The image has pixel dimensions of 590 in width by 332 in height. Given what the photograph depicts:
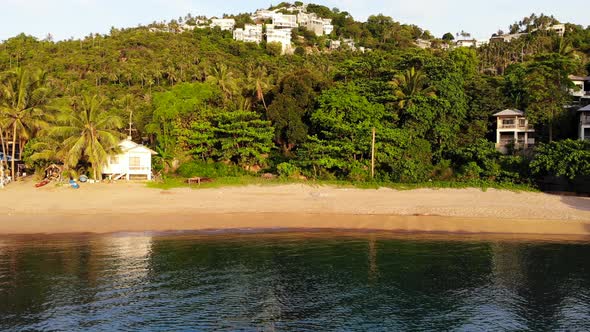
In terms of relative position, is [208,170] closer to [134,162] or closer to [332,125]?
[134,162]

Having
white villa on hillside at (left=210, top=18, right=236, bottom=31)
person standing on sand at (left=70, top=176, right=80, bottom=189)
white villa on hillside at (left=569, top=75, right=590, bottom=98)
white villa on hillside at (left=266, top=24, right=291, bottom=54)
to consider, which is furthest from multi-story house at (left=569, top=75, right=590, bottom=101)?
white villa on hillside at (left=210, top=18, right=236, bottom=31)

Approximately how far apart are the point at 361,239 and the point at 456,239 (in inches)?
193

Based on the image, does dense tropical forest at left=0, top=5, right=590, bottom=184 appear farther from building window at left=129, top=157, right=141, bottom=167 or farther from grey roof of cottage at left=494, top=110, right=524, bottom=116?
building window at left=129, top=157, right=141, bottom=167

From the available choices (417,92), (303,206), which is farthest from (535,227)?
(417,92)

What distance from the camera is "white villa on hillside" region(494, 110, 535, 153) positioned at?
41.6 metres

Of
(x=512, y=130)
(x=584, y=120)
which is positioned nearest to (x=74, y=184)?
(x=512, y=130)

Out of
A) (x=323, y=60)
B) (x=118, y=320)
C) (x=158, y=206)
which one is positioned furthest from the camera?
(x=323, y=60)

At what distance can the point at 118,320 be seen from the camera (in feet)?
48.7

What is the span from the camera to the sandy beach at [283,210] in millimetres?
26828

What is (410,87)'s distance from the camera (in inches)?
1656

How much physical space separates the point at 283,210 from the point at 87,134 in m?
16.3

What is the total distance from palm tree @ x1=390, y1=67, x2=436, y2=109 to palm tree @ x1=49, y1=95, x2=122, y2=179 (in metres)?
22.8

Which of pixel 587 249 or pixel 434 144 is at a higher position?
pixel 434 144

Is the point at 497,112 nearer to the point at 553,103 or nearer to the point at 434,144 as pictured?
the point at 553,103
